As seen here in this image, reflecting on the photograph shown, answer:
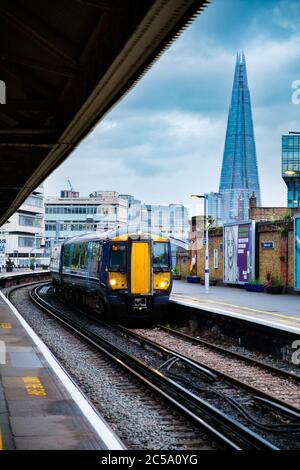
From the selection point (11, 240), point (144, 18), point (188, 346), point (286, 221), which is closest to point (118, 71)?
point (144, 18)

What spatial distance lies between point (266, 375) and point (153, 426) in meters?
4.80

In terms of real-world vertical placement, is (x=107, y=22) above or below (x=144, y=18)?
above

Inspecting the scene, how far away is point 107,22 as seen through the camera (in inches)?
339

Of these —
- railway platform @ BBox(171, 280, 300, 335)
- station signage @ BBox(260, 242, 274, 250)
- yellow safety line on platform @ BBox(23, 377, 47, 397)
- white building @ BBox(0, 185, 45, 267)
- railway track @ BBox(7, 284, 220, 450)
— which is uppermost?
white building @ BBox(0, 185, 45, 267)

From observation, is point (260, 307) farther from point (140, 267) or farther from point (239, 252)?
point (239, 252)

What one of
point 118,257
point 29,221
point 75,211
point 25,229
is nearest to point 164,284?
point 118,257

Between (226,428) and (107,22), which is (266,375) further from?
(107,22)

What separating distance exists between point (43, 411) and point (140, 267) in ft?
40.7

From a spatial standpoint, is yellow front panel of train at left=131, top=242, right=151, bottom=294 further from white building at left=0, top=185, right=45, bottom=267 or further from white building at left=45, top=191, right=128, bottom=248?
white building at left=45, top=191, right=128, bottom=248

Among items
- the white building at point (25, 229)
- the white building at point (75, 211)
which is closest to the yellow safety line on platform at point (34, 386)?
the white building at point (25, 229)

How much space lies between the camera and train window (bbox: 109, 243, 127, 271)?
2092 centimetres

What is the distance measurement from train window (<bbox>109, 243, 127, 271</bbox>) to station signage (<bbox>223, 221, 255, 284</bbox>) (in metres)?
13.3

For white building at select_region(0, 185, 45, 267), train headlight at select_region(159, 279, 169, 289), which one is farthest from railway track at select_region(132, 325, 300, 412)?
white building at select_region(0, 185, 45, 267)

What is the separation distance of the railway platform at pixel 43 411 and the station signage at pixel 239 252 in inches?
830
